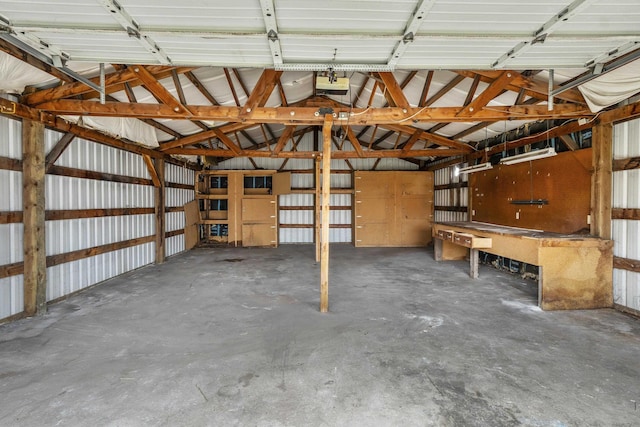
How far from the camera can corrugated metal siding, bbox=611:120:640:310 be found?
3885 mm

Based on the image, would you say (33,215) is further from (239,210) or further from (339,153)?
(339,153)

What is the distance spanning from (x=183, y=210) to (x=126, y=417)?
7.77 metres

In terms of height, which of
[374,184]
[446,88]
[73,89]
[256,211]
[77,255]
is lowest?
[77,255]

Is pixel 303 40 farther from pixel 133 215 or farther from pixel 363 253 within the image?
pixel 363 253

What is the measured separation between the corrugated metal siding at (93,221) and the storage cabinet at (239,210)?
10.3ft

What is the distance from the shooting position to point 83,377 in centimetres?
247

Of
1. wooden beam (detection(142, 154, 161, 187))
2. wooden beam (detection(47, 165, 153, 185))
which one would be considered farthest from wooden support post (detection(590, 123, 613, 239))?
wooden beam (detection(142, 154, 161, 187))

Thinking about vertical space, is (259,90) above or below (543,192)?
above

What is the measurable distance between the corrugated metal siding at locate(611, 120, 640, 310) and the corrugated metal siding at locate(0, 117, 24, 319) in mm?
7895

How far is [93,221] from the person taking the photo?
5.24 meters

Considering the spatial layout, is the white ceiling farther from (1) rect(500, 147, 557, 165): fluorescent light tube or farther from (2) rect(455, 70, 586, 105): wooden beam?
(1) rect(500, 147, 557, 165): fluorescent light tube

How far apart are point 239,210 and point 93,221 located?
4.93 metres

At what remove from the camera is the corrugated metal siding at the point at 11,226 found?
11.8 feet

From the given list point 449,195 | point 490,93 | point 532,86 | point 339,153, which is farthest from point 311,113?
point 449,195
